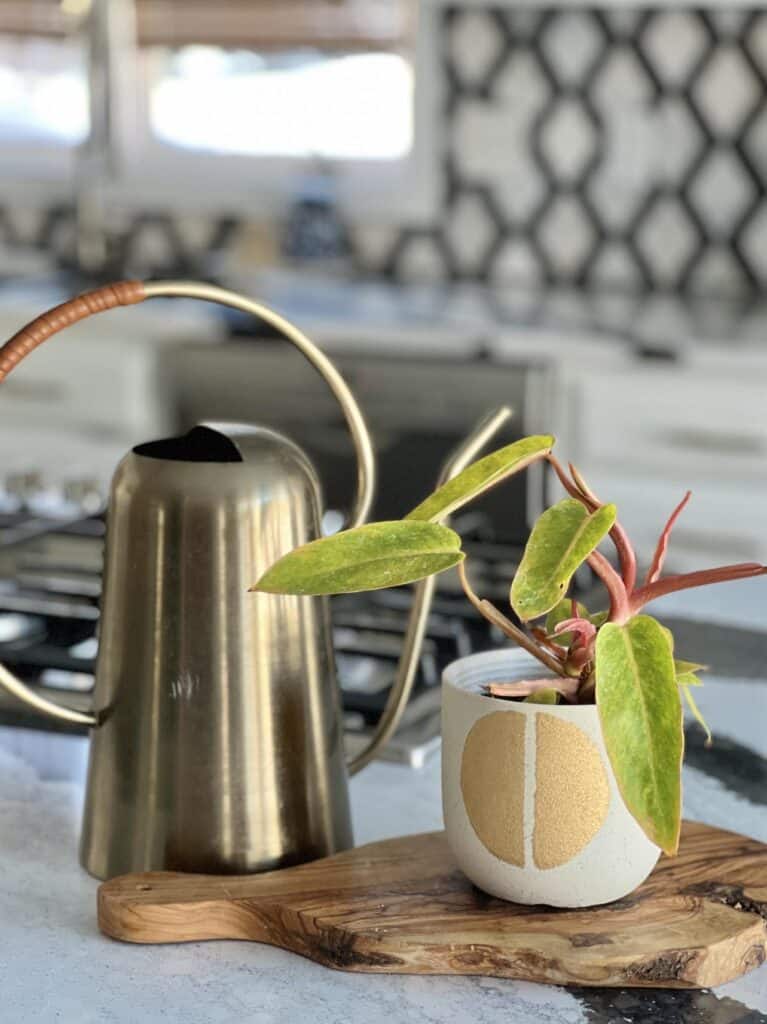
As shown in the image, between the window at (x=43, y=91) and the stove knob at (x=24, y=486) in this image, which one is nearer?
the stove knob at (x=24, y=486)

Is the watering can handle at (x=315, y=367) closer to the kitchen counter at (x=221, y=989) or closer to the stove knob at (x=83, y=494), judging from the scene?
the kitchen counter at (x=221, y=989)

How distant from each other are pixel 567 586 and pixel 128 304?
0.26 m

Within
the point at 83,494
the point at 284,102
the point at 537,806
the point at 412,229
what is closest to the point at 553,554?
the point at 537,806

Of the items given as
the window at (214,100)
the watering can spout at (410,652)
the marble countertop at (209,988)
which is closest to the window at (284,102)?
the window at (214,100)

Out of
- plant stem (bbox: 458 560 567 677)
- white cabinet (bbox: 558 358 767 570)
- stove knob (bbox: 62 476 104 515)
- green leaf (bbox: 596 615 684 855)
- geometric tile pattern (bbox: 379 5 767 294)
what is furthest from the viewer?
geometric tile pattern (bbox: 379 5 767 294)

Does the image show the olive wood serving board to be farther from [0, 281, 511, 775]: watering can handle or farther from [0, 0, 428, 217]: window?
[0, 0, 428, 217]: window

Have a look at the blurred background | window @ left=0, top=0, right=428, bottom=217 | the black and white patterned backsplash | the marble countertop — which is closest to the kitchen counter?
the marble countertop

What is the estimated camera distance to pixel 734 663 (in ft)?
3.71

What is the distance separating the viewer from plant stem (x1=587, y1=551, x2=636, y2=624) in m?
0.65

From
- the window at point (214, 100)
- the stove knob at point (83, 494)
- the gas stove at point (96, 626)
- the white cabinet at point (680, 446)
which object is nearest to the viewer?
the gas stove at point (96, 626)

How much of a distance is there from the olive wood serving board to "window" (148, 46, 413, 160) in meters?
2.80

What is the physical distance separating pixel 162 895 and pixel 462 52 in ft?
9.18

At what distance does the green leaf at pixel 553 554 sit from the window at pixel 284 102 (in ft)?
9.21

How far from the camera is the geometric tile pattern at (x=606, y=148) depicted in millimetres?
3031
